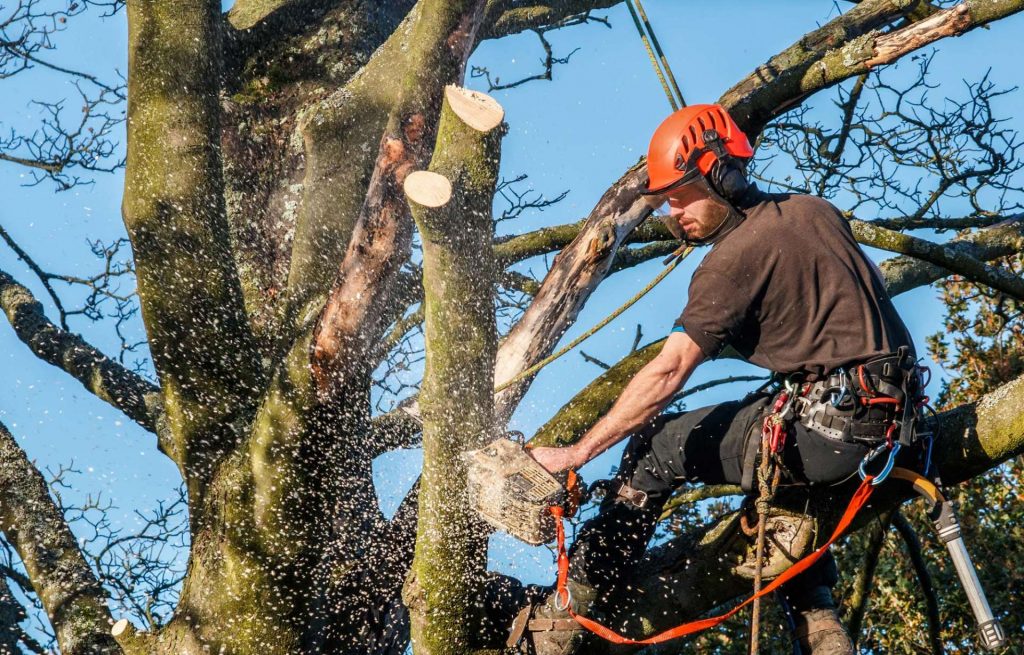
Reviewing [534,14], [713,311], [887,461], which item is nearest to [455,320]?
[713,311]

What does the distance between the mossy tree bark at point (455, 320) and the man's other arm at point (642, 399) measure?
327mm

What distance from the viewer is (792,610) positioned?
3691mm

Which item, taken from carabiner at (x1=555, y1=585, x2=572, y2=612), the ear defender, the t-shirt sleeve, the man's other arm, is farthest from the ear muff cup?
carabiner at (x1=555, y1=585, x2=572, y2=612)

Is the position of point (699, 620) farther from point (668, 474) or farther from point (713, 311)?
point (713, 311)

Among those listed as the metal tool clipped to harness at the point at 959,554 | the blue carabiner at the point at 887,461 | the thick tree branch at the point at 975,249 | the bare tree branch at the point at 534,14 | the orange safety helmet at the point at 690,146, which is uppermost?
the bare tree branch at the point at 534,14

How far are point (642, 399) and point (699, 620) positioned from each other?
2.76 ft

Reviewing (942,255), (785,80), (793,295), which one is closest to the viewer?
(793,295)

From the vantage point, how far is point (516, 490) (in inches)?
124

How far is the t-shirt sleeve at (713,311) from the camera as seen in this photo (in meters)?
3.07

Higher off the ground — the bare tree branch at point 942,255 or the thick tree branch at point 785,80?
the thick tree branch at point 785,80

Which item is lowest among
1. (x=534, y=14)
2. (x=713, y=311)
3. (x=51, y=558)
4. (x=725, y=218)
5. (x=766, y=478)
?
(x=766, y=478)

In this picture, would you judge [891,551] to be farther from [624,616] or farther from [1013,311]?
[624,616]

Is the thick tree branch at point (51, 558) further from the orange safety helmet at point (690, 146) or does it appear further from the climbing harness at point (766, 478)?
the orange safety helmet at point (690, 146)

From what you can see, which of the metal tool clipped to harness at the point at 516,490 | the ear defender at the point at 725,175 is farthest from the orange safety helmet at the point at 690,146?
the metal tool clipped to harness at the point at 516,490
